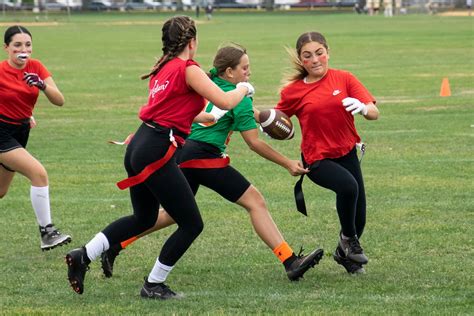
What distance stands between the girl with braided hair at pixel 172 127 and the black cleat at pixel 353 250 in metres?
1.34

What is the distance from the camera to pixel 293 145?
1577 centimetres

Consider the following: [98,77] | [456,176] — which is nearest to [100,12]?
[98,77]

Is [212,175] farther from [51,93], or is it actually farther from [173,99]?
[51,93]

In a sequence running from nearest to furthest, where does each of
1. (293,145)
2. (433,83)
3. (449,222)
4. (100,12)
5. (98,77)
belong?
(449,222)
(293,145)
(433,83)
(98,77)
(100,12)

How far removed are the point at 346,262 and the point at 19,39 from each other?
11.1 ft

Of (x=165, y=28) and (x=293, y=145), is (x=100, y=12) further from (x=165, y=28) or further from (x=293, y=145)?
(x=165, y=28)

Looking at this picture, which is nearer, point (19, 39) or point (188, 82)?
point (188, 82)

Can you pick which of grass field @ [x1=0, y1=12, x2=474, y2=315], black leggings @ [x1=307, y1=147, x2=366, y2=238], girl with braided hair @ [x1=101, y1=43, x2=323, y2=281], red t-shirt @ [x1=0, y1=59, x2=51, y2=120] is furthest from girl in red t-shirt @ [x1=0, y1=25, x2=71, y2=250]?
black leggings @ [x1=307, y1=147, x2=366, y2=238]

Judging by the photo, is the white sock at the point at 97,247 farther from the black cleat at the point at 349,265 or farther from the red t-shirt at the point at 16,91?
the red t-shirt at the point at 16,91

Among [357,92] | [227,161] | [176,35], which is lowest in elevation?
[227,161]

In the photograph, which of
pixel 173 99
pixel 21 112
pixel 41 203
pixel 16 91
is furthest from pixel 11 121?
pixel 173 99

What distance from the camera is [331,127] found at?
26.1 feet

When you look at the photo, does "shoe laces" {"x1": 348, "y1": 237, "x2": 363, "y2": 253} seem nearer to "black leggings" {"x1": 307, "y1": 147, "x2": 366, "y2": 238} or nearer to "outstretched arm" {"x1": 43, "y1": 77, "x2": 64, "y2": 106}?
A: "black leggings" {"x1": 307, "y1": 147, "x2": 366, "y2": 238}

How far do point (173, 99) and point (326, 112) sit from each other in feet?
4.63
